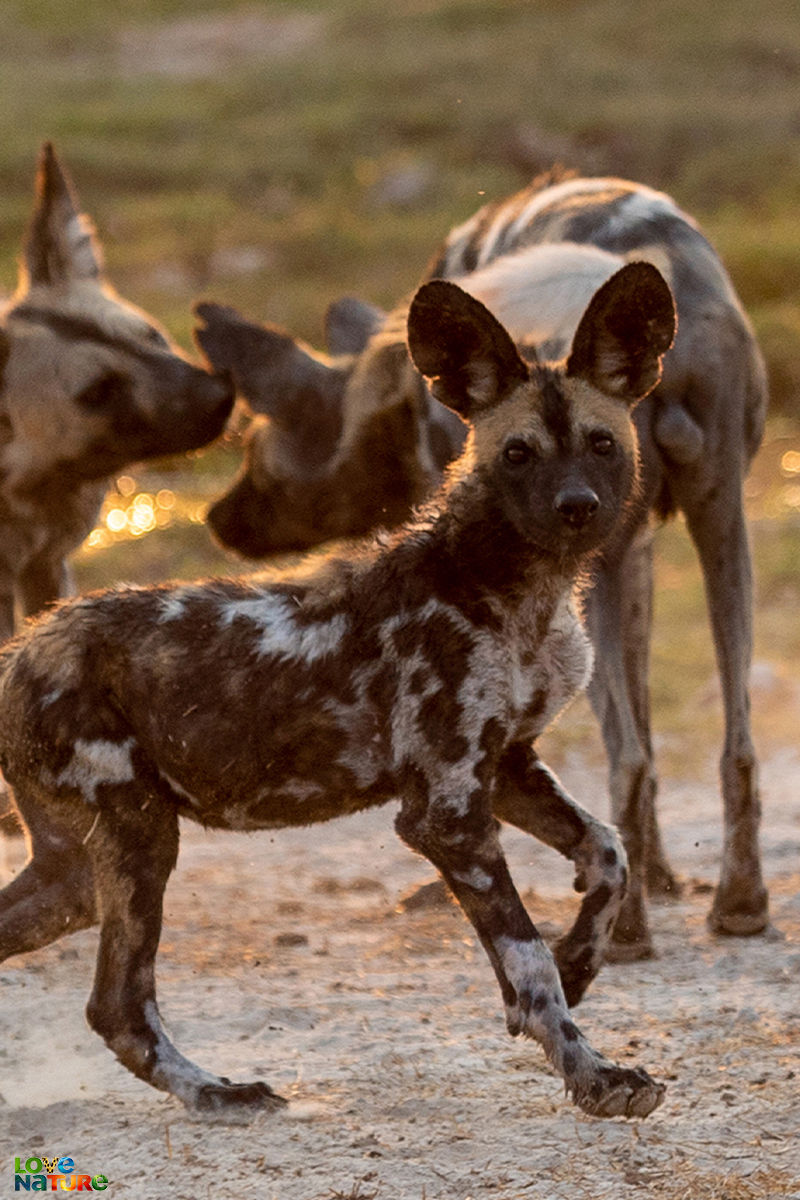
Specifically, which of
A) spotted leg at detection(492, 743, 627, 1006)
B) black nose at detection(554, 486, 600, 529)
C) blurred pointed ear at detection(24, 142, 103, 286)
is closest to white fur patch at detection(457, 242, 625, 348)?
black nose at detection(554, 486, 600, 529)

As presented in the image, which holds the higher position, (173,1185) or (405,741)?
(405,741)

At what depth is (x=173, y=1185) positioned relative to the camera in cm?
290

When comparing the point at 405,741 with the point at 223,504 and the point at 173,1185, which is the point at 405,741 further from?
the point at 223,504

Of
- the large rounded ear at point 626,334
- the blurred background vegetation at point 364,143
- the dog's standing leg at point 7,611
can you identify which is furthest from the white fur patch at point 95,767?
the blurred background vegetation at point 364,143

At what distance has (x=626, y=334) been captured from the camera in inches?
130

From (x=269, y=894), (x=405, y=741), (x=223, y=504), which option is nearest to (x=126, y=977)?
(x=405, y=741)

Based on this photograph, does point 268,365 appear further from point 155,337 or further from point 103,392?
point 103,392

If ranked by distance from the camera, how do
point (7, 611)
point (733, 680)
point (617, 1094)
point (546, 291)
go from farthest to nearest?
point (7, 611)
point (733, 680)
point (546, 291)
point (617, 1094)

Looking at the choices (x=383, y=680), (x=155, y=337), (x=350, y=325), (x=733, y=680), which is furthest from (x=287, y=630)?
(x=350, y=325)

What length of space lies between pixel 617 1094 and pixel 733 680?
1612 millimetres

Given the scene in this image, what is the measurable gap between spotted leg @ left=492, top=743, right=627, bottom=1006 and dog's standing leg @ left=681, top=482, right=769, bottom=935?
1.13 metres

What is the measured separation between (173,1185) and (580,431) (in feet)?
4.50

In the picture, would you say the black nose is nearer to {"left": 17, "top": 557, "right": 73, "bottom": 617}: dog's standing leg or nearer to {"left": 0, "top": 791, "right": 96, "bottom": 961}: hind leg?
{"left": 0, "top": 791, "right": 96, "bottom": 961}: hind leg

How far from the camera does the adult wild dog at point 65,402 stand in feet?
17.1
